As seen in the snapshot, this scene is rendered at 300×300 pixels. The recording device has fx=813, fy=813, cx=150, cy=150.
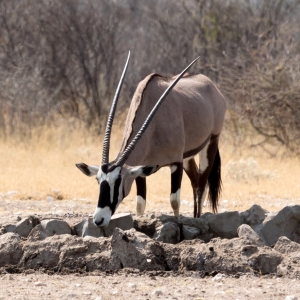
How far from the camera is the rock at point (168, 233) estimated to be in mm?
5742

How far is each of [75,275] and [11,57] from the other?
12488mm

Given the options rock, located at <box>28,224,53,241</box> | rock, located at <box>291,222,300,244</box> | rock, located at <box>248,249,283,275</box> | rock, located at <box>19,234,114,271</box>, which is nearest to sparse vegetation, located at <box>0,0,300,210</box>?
rock, located at <box>291,222,300,244</box>

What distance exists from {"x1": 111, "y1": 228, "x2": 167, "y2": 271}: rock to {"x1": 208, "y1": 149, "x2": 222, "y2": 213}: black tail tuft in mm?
3258

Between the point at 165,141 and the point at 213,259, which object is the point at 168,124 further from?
the point at 213,259

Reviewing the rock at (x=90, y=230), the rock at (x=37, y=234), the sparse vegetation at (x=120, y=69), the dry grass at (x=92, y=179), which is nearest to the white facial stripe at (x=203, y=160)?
the dry grass at (x=92, y=179)

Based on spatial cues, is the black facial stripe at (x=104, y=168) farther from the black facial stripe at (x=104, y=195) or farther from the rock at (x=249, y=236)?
the rock at (x=249, y=236)

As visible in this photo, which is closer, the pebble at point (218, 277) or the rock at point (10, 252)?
the pebble at point (218, 277)

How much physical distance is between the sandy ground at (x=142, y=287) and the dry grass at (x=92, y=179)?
3.93 m

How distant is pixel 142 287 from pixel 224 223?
1.61m

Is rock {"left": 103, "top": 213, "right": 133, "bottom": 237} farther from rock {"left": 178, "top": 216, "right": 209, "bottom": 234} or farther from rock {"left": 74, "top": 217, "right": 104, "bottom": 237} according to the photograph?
rock {"left": 178, "top": 216, "right": 209, "bottom": 234}

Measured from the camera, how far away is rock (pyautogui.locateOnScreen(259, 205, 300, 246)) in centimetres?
586

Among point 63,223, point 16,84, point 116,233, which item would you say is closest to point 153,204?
point 63,223

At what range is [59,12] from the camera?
1680cm

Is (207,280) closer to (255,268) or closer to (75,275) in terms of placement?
(255,268)
